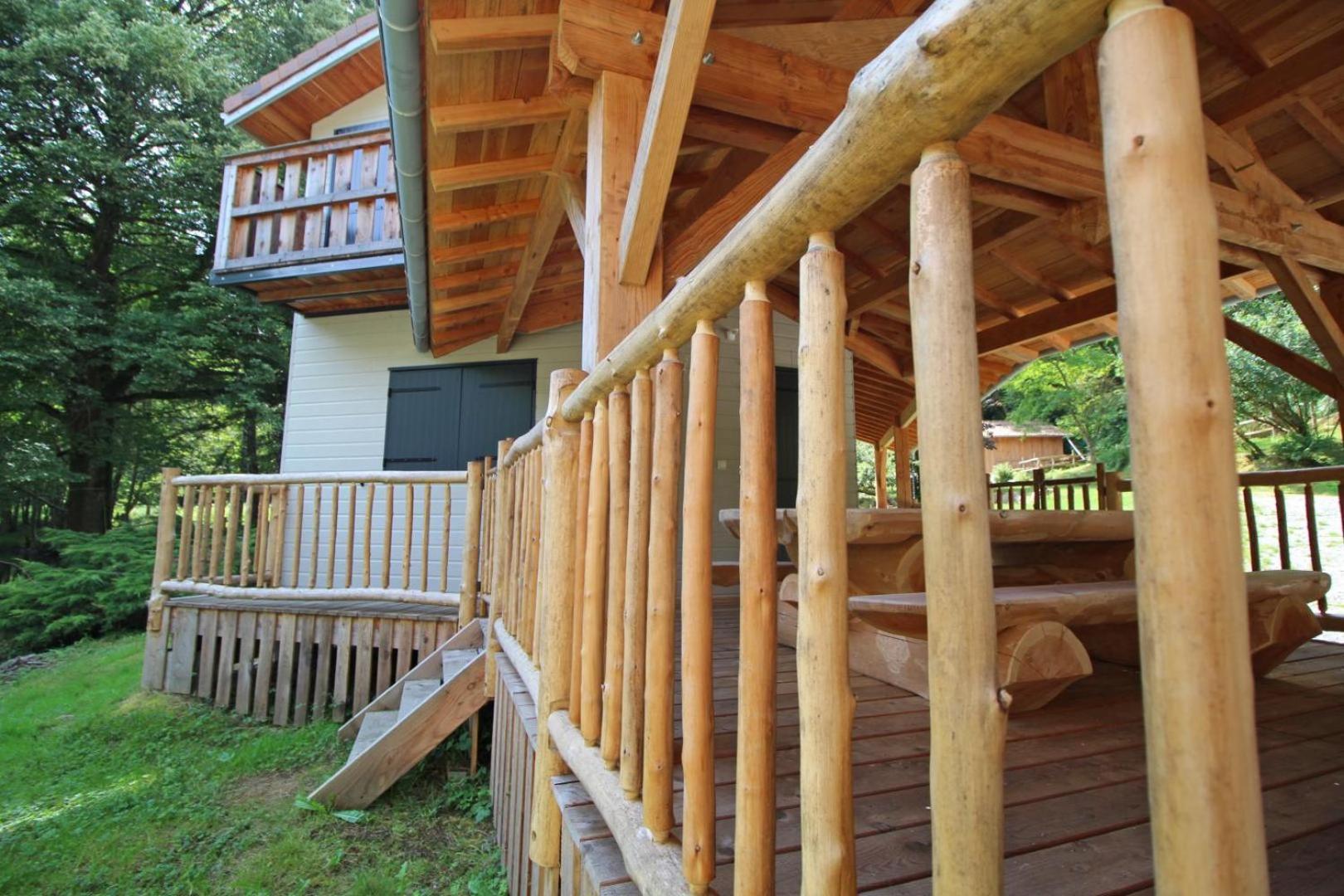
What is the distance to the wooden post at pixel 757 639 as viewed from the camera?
2.94ft

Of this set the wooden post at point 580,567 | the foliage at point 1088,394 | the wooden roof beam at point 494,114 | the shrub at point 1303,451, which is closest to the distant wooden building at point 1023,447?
the foliage at point 1088,394

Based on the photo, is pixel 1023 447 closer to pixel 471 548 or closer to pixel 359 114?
pixel 359 114

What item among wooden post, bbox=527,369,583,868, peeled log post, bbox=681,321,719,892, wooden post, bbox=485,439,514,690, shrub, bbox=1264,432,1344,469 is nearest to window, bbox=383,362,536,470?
wooden post, bbox=485,439,514,690

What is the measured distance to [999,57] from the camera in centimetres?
59

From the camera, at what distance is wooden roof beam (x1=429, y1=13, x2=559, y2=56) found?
2531 mm

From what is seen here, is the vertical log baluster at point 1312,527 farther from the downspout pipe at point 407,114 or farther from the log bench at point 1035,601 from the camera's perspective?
the downspout pipe at point 407,114

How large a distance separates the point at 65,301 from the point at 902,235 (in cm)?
1231

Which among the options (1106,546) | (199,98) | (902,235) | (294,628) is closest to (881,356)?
(902,235)

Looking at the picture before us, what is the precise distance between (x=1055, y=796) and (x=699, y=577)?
1.15 metres

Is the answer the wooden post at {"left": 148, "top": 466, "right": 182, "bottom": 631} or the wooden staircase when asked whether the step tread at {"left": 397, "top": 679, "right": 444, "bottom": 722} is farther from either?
the wooden post at {"left": 148, "top": 466, "right": 182, "bottom": 631}

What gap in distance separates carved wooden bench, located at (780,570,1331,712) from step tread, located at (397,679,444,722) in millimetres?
2457

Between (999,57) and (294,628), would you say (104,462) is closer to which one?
(294,628)

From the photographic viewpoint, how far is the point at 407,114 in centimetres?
299

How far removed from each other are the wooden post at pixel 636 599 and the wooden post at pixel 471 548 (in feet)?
12.3
